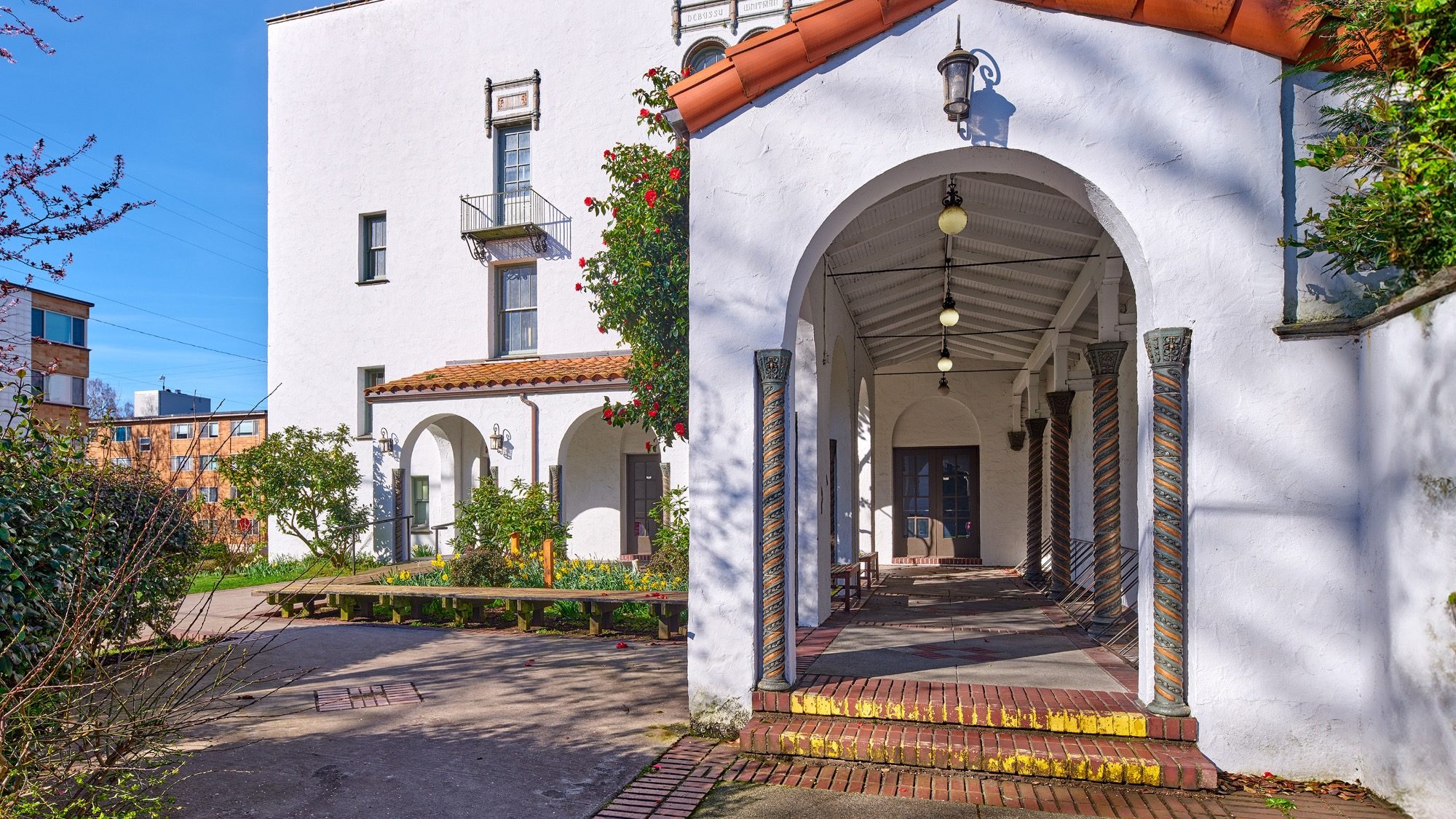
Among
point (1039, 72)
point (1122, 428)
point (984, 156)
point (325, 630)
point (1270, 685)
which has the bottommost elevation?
point (325, 630)

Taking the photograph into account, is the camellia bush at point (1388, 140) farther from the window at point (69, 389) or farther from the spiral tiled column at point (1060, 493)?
the window at point (69, 389)

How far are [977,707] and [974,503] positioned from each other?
38.5ft

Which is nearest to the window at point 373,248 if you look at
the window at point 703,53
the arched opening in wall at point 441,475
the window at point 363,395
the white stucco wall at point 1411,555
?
the window at point 363,395

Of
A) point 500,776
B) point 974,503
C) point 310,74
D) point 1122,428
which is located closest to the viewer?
point 500,776

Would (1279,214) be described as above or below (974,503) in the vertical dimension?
above

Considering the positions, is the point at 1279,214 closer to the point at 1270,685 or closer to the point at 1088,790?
the point at 1270,685

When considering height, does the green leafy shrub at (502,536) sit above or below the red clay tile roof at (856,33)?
below

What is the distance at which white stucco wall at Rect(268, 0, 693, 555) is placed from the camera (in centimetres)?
1652

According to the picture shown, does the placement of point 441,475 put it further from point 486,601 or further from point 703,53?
point 703,53

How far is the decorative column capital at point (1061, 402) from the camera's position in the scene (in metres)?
11.0

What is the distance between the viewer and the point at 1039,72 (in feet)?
17.3

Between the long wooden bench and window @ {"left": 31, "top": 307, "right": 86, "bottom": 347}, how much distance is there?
25.1 meters

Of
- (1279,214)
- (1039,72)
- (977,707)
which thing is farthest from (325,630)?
(1279,214)

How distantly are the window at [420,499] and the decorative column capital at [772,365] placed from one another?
1411 cm
